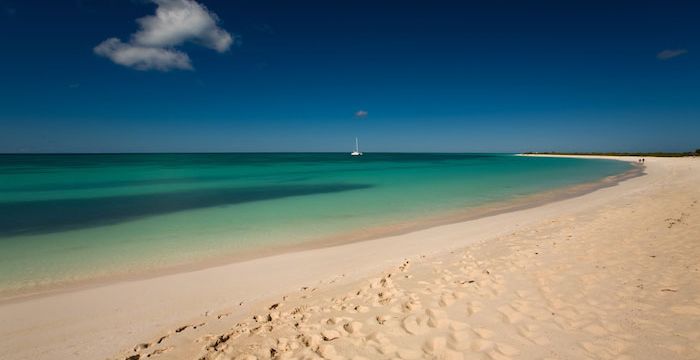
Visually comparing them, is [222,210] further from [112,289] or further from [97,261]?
[112,289]

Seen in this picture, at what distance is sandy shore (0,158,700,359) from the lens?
379 cm

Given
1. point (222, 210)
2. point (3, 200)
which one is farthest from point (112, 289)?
point (3, 200)

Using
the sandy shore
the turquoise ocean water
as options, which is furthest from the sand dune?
the turquoise ocean water

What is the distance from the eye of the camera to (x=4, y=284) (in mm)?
6727

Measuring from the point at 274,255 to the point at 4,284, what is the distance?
18.2 feet

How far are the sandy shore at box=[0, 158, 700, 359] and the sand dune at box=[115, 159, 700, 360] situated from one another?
0.07 feet

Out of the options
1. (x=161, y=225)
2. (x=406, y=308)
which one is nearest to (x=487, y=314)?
(x=406, y=308)

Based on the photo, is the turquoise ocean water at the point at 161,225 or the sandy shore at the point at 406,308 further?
the turquoise ocean water at the point at 161,225

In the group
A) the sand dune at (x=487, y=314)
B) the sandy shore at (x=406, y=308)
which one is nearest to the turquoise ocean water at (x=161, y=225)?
the sandy shore at (x=406, y=308)

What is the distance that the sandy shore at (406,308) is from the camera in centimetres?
379

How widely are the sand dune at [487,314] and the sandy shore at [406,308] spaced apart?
22 mm

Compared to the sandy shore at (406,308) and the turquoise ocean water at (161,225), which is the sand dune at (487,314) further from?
the turquoise ocean water at (161,225)

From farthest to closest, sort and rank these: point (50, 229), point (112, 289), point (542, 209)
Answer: point (542, 209)
point (50, 229)
point (112, 289)

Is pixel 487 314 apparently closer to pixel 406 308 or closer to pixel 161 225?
pixel 406 308
